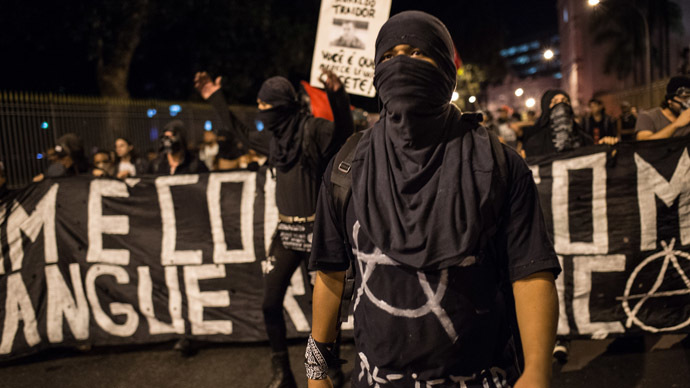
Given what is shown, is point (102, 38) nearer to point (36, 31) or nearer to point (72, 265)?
point (36, 31)

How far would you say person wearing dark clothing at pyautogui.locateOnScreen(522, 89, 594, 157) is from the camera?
489 centimetres

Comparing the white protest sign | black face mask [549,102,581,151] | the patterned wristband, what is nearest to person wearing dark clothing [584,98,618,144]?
black face mask [549,102,581,151]

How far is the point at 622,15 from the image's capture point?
3797 centimetres

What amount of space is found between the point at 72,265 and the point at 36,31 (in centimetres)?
1472

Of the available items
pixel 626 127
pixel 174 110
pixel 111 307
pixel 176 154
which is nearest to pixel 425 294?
pixel 111 307

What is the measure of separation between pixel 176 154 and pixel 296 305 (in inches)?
73.8

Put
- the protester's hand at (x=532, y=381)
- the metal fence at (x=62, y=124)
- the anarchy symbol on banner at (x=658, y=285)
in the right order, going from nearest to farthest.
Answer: the protester's hand at (x=532, y=381) → the anarchy symbol on banner at (x=658, y=285) → the metal fence at (x=62, y=124)

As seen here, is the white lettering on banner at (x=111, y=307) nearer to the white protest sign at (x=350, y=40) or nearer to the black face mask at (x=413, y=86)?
the white protest sign at (x=350, y=40)

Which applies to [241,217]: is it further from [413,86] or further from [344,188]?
[413,86]

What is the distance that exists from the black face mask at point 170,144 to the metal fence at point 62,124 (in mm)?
7443

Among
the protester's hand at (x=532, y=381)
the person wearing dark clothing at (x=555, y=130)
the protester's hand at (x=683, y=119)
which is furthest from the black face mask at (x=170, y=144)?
the protester's hand at (x=532, y=381)

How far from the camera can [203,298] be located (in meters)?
4.95

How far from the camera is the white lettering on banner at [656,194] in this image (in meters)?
4.21

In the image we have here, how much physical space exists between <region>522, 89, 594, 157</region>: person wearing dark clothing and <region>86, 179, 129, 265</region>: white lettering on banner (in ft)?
12.5
